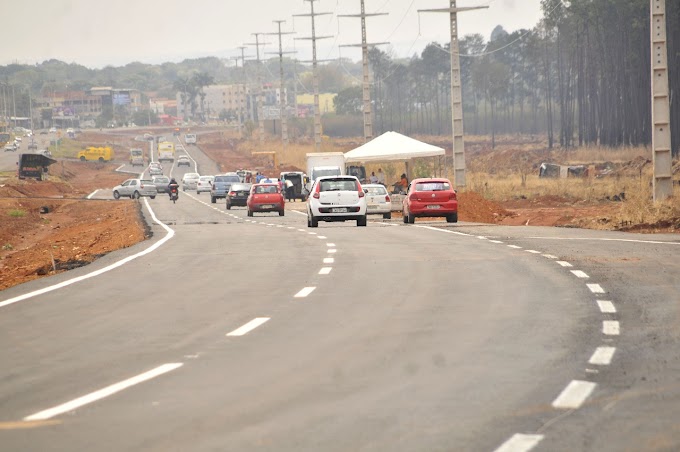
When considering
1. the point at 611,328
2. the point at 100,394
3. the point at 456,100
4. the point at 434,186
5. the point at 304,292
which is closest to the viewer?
the point at 100,394

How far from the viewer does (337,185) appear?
39500mm

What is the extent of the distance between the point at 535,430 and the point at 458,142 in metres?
43.9

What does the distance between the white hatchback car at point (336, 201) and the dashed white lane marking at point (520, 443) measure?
32.2 m

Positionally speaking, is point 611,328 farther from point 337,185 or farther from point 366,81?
point 366,81

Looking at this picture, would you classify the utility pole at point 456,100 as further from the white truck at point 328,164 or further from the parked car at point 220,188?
the parked car at point 220,188

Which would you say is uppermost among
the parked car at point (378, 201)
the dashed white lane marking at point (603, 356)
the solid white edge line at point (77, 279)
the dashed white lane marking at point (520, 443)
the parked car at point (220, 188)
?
the dashed white lane marking at point (520, 443)

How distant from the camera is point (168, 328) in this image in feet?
41.5

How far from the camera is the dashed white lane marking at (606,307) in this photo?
13.4 metres

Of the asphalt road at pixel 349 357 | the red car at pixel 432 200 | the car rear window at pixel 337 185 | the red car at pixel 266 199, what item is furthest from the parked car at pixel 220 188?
the asphalt road at pixel 349 357

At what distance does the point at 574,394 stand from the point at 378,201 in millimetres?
39512

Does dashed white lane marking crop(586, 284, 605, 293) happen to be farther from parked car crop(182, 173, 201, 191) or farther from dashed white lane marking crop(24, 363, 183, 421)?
parked car crop(182, 173, 201, 191)

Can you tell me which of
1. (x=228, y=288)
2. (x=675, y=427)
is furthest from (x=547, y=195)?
(x=675, y=427)

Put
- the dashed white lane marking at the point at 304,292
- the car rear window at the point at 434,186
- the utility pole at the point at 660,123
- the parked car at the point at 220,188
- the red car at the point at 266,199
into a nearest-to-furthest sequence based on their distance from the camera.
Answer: the dashed white lane marking at the point at 304,292, the utility pole at the point at 660,123, the car rear window at the point at 434,186, the red car at the point at 266,199, the parked car at the point at 220,188

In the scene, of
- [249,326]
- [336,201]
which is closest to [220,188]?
[336,201]
